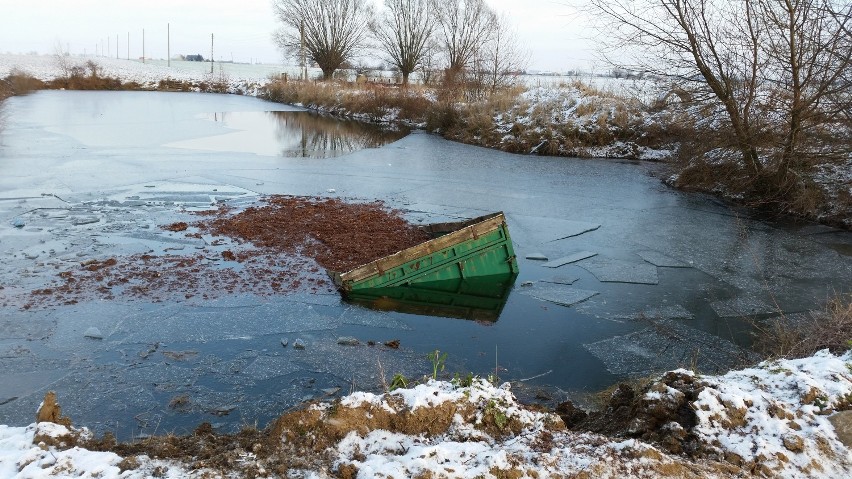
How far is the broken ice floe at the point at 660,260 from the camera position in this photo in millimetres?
10492

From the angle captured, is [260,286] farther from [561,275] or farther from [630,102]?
[630,102]

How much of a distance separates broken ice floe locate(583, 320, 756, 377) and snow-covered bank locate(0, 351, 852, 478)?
2162 millimetres

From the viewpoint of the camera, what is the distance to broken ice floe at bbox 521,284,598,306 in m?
8.80

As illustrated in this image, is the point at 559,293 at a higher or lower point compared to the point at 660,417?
lower

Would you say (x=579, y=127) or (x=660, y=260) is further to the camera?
(x=579, y=127)

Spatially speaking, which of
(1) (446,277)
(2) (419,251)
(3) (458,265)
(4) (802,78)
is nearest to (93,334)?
(2) (419,251)

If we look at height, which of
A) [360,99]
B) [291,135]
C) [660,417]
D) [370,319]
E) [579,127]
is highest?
[360,99]

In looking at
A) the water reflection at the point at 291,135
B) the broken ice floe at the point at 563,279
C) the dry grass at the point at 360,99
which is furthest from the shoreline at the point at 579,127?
the broken ice floe at the point at 563,279

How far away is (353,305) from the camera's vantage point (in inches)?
328

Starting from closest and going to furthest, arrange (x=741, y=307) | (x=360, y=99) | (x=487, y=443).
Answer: (x=487, y=443) < (x=741, y=307) < (x=360, y=99)

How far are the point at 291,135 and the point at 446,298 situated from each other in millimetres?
19734

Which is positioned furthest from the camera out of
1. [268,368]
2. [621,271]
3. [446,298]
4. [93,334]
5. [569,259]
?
[569,259]

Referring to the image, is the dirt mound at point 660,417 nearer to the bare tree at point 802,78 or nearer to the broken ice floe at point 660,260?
the broken ice floe at point 660,260

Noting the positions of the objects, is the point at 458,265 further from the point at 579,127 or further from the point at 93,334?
the point at 579,127
